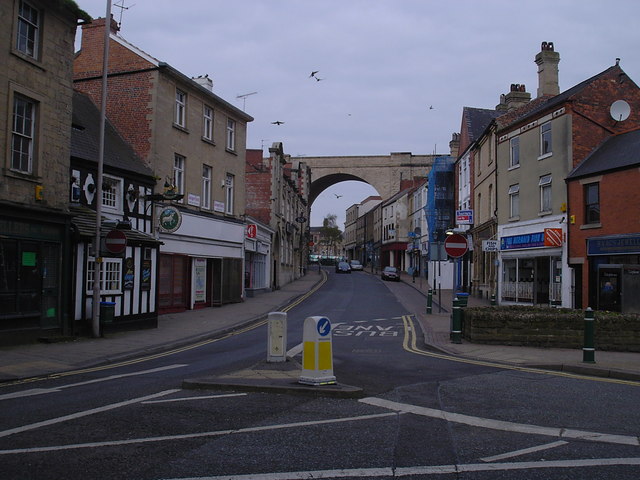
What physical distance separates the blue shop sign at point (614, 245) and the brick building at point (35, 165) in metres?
19.0

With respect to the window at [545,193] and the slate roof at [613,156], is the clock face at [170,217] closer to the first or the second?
the slate roof at [613,156]

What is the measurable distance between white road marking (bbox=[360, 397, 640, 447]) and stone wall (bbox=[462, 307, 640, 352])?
7560mm

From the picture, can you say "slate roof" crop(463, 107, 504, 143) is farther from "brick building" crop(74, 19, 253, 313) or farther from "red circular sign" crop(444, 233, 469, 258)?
"red circular sign" crop(444, 233, 469, 258)

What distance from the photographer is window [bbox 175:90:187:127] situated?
25.2 metres

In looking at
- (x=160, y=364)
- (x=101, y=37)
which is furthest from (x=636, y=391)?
(x=101, y=37)

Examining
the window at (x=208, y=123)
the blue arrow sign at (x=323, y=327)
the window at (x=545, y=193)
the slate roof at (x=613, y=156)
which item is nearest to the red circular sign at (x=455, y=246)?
the slate roof at (x=613, y=156)

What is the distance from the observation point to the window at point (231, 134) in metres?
29.5

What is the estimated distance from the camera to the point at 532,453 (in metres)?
5.58

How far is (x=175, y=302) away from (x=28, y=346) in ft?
35.7

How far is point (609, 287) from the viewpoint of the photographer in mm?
22578

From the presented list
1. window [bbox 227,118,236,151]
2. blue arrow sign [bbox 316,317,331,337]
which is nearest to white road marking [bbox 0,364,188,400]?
blue arrow sign [bbox 316,317,331,337]

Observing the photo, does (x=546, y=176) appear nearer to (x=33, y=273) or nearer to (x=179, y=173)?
(x=179, y=173)

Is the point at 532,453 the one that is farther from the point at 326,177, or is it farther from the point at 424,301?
the point at 326,177

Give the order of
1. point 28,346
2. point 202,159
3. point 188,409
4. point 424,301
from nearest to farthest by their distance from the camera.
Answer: point 188,409, point 28,346, point 202,159, point 424,301
